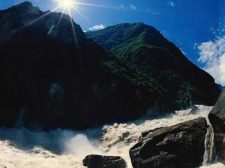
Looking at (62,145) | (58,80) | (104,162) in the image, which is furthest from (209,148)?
(58,80)

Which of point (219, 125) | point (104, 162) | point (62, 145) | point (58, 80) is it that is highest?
point (58, 80)

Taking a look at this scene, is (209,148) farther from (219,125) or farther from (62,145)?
(62,145)

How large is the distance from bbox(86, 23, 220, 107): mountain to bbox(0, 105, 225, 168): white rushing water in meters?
23.4

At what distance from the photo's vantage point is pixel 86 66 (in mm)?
66938

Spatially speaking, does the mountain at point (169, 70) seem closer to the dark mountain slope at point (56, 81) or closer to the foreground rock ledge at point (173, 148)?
the dark mountain slope at point (56, 81)

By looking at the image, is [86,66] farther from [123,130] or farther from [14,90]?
[123,130]

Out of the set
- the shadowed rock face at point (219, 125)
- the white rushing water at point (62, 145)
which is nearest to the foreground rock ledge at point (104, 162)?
the white rushing water at point (62, 145)

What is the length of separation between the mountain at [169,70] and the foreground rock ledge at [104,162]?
38.6 metres

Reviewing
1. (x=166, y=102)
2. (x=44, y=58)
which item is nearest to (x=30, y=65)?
(x=44, y=58)

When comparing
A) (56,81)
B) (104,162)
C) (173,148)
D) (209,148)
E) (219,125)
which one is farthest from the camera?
(56,81)

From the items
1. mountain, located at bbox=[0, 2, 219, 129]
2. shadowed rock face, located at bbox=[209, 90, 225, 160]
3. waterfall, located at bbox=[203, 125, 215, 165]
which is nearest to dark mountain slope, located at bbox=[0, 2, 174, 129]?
mountain, located at bbox=[0, 2, 219, 129]

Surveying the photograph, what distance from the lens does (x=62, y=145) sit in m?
48.9

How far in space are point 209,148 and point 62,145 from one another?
22762mm

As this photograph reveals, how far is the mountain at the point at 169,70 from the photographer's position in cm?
9288
